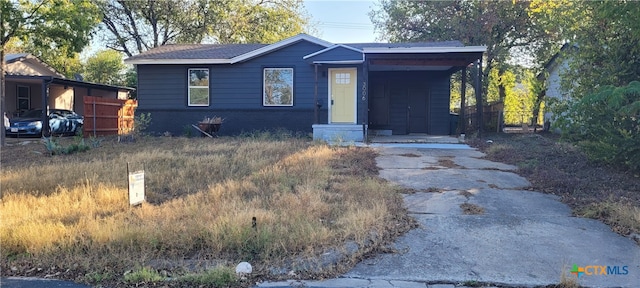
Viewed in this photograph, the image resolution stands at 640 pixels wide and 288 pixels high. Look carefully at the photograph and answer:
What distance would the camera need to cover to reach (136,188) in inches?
213

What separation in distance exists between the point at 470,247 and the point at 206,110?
12904 mm

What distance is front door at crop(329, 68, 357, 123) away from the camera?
47.5 feet

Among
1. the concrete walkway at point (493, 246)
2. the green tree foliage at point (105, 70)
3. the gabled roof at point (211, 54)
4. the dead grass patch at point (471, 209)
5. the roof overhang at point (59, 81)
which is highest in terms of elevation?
the green tree foliage at point (105, 70)

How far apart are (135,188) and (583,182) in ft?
23.6

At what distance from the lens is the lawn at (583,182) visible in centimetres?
518

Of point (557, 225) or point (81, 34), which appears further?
point (81, 34)

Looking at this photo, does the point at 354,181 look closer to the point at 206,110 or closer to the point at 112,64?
the point at 206,110

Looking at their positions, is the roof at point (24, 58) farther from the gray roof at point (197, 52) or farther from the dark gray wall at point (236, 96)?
the dark gray wall at point (236, 96)

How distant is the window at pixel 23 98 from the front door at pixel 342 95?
1718 centimetres

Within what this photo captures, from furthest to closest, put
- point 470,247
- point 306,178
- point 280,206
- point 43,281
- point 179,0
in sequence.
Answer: point 179,0
point 306,178
point 280,206
point 470,247
point 43,281

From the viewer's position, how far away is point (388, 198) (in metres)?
5.96

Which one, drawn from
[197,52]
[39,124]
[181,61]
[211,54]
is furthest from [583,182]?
[39,124]

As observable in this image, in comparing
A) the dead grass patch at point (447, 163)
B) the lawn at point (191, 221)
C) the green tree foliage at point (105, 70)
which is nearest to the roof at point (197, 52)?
the lawn at point (191, 221)

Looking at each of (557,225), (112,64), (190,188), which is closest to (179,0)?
(112,64)
